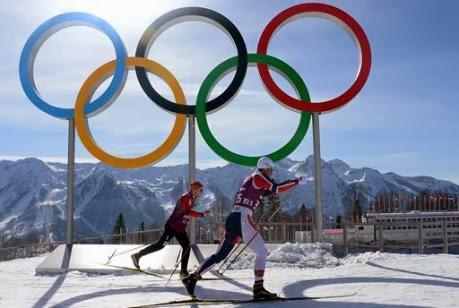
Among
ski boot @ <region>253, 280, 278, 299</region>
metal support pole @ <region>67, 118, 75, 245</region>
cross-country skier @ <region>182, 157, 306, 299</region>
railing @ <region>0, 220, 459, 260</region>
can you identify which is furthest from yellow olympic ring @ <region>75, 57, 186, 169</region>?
ski boot @ <region>253, 280, 278, 299</region>

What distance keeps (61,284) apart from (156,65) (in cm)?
707

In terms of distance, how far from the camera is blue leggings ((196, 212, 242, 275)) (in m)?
8.06

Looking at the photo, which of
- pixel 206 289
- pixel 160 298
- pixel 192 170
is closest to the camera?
pixel 160 298

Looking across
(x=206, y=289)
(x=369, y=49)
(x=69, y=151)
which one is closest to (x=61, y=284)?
(x=206, y=289)

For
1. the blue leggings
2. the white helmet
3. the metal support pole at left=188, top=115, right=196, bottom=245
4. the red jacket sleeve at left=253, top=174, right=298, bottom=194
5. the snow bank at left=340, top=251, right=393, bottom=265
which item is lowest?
the snow bank at left=340, top=251, right=393, bottom=265

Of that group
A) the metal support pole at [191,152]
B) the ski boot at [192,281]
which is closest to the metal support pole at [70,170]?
the metal support pole at [191,152]

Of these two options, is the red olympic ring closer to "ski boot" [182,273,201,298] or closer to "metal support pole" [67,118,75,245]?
"metal support pole" [67,118,75,245]

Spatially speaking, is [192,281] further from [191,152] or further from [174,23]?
[174,23]

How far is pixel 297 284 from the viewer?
9.64m

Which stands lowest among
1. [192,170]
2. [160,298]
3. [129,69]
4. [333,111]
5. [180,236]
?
[160,298]

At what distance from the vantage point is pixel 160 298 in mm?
8453

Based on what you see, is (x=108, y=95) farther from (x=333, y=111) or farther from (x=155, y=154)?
(x=333, y=111)

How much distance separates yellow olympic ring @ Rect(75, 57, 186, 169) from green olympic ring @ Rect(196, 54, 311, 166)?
1.98 feet

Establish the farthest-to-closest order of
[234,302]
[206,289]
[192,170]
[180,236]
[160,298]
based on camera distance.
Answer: [192,170] → [180,236] → [206,289] → [160,298] → [234,302]
